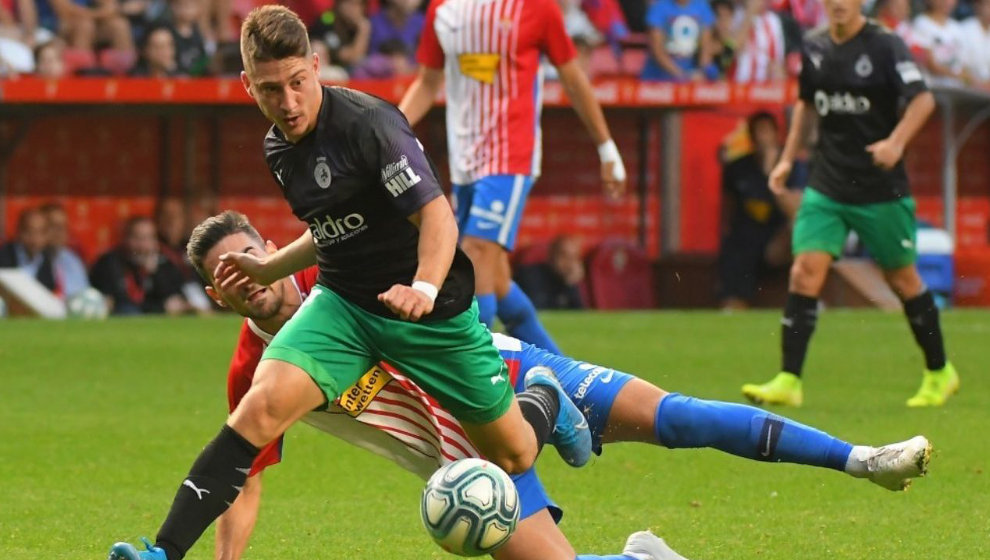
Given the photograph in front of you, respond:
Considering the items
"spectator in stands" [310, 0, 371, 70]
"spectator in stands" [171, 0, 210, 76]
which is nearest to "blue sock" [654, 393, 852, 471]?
"spectator in stands" [171, 0, 210, 76]

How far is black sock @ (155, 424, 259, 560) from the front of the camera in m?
5.11

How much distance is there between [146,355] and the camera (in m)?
12.9

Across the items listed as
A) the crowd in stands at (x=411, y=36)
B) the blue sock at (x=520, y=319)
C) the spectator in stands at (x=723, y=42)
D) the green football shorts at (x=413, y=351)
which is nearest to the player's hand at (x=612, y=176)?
the blue sock at (x=520, y=319)

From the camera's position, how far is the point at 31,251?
54.5 ft

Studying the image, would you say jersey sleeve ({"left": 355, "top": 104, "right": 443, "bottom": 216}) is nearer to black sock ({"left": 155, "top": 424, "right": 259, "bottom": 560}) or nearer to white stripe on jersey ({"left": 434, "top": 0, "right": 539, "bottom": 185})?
black sock ({"left": 155, "top": 424, "right": 259, "bottom": 560})

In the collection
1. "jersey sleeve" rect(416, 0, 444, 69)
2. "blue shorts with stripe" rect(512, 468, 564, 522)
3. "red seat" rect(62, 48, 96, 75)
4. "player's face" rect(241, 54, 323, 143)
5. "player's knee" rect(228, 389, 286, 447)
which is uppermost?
"player's face" rect(241, 54, 323, 143)

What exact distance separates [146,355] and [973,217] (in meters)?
11.3

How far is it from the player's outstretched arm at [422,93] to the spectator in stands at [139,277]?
7043 millimetres

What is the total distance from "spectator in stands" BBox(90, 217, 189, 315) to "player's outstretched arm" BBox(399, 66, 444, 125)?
7043mm

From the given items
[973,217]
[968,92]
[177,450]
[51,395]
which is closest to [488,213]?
[177,450]

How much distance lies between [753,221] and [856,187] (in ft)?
26.6

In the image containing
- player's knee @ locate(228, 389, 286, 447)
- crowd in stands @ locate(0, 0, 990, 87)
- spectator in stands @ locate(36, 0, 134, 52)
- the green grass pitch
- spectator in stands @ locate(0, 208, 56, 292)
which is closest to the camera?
player's knee @ locate(228, 389, 286, 447)

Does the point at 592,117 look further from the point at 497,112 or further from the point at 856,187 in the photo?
the point at 856,187

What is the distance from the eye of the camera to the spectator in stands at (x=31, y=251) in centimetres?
1655
